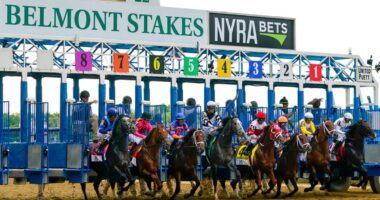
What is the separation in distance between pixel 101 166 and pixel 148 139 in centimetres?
113

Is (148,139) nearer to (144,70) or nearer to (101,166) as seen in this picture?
(101,166)

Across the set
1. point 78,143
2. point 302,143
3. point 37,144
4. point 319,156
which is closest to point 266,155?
point 302,143

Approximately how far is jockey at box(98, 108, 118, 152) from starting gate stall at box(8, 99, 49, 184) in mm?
1125

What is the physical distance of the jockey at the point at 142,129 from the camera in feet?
73.0

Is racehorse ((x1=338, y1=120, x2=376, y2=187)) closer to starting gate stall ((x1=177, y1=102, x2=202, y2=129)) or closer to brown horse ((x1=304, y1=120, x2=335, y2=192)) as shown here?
brown horse ((x1=304, y1=120, x2=335, y2=192))

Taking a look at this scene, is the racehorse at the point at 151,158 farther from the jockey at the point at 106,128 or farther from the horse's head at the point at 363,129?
the horse's head at the point at 363,129

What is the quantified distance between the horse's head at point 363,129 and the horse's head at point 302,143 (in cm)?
162

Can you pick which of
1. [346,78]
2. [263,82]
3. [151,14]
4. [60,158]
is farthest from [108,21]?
[60,158]

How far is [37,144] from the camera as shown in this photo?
70.9 ft

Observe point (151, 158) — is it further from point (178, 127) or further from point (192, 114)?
point (192, 114)

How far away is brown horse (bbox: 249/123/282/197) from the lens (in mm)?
22734

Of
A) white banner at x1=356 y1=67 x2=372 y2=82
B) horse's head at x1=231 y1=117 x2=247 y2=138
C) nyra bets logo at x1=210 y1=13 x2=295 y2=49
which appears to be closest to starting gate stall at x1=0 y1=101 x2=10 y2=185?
horse's head at x1=231 y1=117 x2=247 y2=138

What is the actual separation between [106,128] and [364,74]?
769 inches

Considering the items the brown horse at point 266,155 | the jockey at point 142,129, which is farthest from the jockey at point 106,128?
the brown horse at point 266,155
